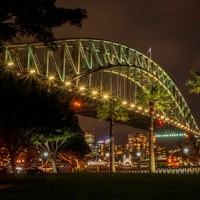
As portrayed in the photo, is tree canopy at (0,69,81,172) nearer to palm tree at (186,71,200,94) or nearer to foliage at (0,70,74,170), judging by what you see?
foliage at (0,70,74,170)

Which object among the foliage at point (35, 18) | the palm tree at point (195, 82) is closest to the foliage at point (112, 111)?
the palm tree at point (195, 82)

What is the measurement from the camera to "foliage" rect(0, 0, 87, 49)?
12.3 m

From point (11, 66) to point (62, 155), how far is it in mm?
35691

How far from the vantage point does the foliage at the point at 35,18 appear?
12.3 m

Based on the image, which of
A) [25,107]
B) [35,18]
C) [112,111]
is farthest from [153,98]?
[35,18]

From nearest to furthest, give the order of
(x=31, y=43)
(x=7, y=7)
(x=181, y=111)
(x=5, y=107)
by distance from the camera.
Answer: (x=7, y=7) < (x=5, y=107) < (x=31, y=43) < (x=181, y=111)

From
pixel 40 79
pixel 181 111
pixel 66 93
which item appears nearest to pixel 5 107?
pixel 40 79

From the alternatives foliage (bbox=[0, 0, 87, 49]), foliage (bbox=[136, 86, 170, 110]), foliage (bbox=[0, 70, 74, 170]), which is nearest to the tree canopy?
foliage (bbox=[0, 70, 74, 170])

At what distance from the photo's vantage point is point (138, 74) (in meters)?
102

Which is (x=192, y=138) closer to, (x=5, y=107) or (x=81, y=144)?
(x=81, y=144)

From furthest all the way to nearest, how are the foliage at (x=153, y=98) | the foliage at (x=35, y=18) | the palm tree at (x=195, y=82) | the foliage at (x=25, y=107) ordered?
1. the foliage at (x=153, y=98)
2. the palm tree at (x=195, y=82)
3. the foliage at (x=25, y=107)
4. the foliage at (x=35, y=18)

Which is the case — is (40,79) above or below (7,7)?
above

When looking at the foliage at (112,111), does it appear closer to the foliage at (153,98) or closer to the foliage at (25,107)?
the foliage at (153,98)

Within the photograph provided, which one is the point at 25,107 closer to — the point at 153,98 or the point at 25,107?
the point at 25,107
